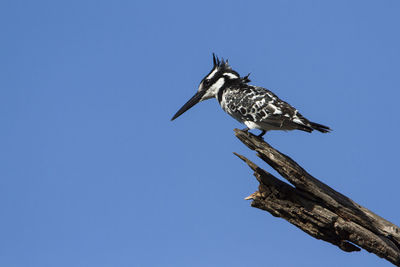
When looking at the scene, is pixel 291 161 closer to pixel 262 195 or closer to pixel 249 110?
pixel 262 195

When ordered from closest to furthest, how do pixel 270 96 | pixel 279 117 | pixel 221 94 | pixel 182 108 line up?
pixel 279 117 → pixel 270 96 → pixel 221 94 → pixel 182 108

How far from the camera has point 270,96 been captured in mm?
7699

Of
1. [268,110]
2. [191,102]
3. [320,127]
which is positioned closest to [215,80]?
[191,102]

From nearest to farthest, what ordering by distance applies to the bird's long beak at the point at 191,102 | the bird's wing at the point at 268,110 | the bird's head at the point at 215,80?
the bird's wing at the point at 268,110
the bird's head at the point at 215,80
the bird's long beak at the point at 191,102

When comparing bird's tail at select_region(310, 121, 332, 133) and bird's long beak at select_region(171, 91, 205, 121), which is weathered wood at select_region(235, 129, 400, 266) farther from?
bird's long beak at select_region(171, 91, 205, 121)

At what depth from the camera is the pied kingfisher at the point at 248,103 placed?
7.15 metres

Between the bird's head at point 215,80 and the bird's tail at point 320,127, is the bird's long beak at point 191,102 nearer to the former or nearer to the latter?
the bird's head at point 215,80

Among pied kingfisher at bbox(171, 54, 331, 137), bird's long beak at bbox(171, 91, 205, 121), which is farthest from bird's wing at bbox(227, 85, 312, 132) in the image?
bird's long beak at bbox(171, 91, 205, 121)

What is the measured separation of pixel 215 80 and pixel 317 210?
341 cm

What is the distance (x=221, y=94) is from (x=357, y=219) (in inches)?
130

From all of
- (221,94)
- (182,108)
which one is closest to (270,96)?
(221,94)

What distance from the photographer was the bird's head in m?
8.58

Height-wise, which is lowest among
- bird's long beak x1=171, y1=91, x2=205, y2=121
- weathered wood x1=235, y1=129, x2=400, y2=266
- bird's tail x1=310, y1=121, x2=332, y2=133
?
weathered wood x1=235, y1=129, x2=400, y2=266

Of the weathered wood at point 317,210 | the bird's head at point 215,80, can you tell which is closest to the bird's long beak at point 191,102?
the bird's head at point 215,80
